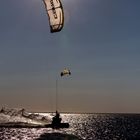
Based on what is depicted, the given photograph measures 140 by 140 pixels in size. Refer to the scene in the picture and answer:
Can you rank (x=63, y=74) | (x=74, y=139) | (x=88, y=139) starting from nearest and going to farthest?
1. (x=74, y=139)
2. (x=63, y=74)
3. (x=88, y=139)

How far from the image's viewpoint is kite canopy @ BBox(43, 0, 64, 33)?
92.0 feet

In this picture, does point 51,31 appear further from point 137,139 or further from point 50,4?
point 137,139

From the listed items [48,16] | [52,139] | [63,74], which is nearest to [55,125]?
[63,74]

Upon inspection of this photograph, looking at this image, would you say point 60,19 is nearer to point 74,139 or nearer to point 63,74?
point 74,139

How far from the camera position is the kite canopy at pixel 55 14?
28.0 m

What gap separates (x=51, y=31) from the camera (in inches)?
1120

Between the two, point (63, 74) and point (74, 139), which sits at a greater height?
point (63, 74)

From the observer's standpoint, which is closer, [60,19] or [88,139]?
[60,19]

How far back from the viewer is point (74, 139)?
36.0 meters

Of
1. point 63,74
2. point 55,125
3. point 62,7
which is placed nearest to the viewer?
point 62,7

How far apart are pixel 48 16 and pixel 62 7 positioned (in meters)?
2.03

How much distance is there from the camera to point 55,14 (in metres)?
28.6

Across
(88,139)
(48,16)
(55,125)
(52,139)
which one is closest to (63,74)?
(52,139)

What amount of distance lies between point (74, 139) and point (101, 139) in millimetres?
79755
